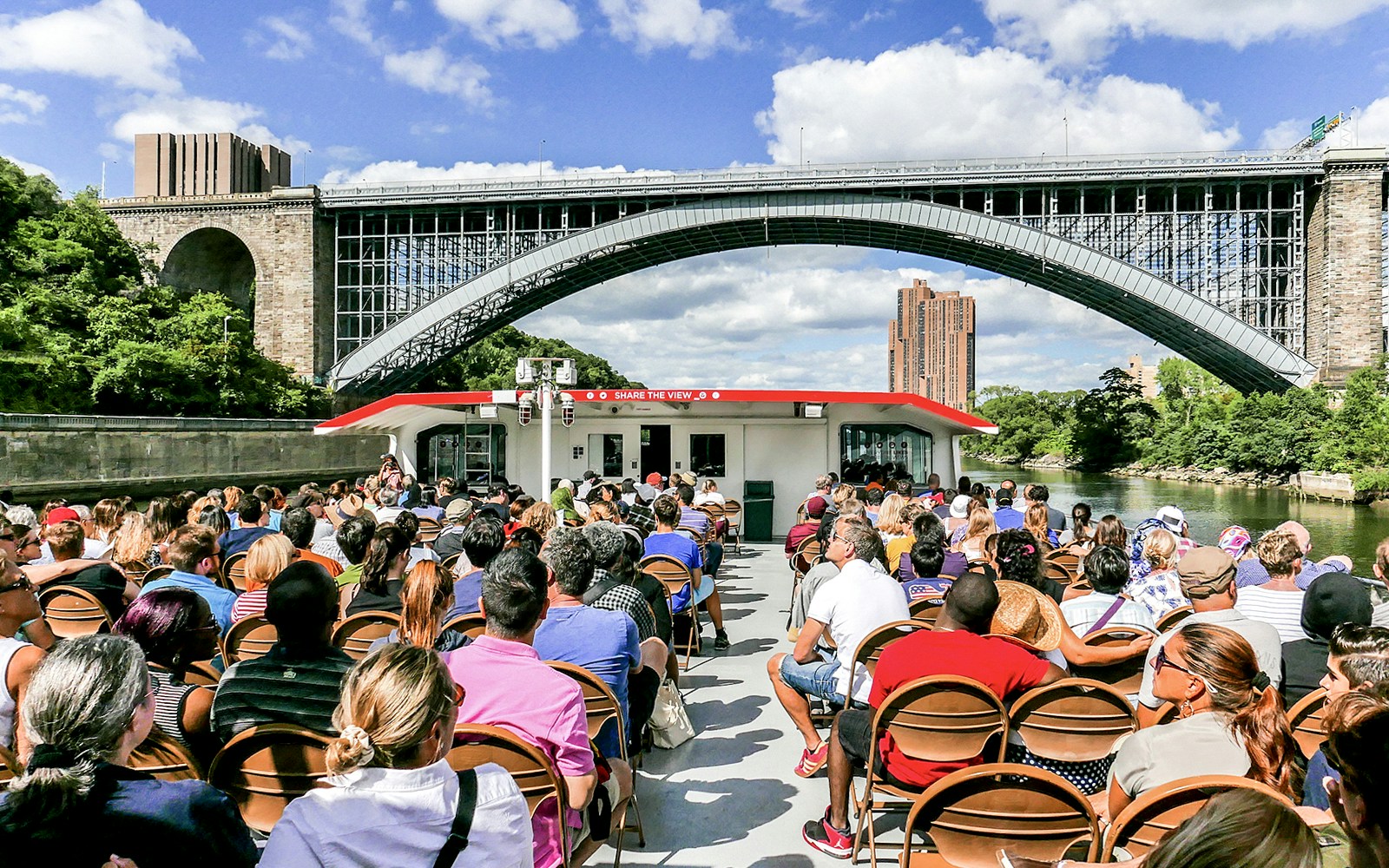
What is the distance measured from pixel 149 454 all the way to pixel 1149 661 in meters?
26.1

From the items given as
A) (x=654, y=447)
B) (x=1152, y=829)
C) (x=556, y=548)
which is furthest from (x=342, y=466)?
(x=1152, y=829)

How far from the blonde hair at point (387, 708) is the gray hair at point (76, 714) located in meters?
0.48

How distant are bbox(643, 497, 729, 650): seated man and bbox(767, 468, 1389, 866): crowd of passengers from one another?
3.57 ft

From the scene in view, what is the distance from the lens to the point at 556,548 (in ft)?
14.1

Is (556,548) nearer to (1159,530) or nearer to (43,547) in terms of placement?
(1159,530)

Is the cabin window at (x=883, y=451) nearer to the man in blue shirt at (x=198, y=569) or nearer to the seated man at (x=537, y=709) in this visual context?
the man in blue shirt at (x=198, y=569)

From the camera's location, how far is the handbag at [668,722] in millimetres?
5211

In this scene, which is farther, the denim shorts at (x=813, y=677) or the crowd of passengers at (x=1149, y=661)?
the denim shorts at (x=813, y=677)

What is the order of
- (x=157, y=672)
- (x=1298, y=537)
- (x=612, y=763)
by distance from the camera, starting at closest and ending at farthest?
(x=157, y=672) < (x=612, y=763) < (x=1298, y=537)

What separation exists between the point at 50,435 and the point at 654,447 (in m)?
14.7

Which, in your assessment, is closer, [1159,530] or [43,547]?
[1159,530]

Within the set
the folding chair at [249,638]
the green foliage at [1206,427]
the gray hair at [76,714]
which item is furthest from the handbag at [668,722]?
the green foliage at [1206,427]

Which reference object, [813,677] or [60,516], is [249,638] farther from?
[60,516]

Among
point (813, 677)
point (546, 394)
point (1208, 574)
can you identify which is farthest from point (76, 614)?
point (546, 394)
